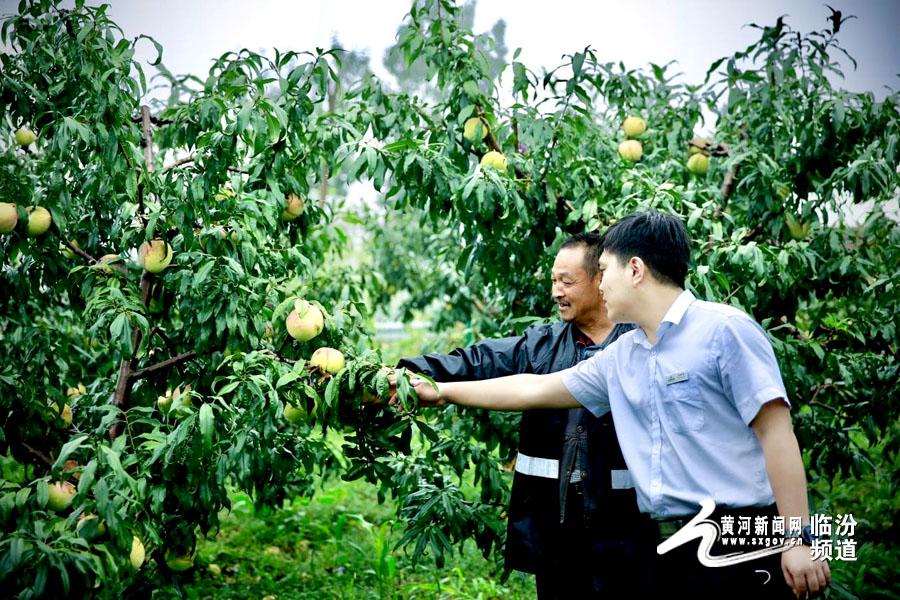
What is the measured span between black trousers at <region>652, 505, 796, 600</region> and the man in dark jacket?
0.17 meters

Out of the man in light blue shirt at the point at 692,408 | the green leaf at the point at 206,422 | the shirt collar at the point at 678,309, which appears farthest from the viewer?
the green leaf at the point at 206,422

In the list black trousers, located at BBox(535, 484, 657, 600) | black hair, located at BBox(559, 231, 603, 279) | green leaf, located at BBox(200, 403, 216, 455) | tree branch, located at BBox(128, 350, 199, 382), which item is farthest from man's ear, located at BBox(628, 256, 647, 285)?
tree branch, located at BBox(128, 350, 199, 382)

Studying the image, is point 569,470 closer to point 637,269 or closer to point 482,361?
point 482,361

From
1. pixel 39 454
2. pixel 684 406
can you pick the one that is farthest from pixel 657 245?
pixel 39 454

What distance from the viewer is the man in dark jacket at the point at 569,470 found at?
1898 millimetres

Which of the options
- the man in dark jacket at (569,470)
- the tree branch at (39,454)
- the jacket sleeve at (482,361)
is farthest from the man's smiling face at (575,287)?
the tree branch at (39,454)

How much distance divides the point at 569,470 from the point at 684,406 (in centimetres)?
48

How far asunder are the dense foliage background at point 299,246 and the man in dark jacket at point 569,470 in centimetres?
27

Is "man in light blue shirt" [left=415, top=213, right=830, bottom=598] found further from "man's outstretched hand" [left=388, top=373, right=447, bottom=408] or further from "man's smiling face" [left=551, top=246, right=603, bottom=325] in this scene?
"man's outstretched hand" [left=388, top=373, right=447, bottom=408]

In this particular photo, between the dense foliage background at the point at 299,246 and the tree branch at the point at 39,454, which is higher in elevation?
the dense foliage background at the point at 299,246

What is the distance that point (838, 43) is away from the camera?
2.70 metres

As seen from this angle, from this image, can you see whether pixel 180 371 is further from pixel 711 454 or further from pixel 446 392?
pixel 711 454

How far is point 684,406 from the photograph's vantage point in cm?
157
